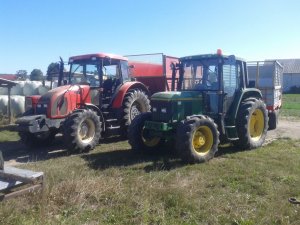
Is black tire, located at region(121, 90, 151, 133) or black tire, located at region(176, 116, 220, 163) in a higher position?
black tire, located at region(121, 90, 151, 133)

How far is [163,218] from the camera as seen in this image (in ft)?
15.3

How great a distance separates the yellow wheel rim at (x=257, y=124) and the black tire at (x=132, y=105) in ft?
10.4

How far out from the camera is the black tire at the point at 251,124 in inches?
335

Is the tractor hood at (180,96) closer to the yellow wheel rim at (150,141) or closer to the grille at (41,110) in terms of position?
the yellow wheel rim at (150,141)

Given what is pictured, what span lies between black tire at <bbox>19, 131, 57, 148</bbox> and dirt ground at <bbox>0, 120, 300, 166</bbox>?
6.6 inches

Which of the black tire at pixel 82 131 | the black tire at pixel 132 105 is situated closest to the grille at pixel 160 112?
the black tire at pixel 82 131

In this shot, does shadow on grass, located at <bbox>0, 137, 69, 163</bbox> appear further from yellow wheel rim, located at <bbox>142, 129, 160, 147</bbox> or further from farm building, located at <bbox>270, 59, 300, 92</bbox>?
farm building, located at <bbox>270, 59, 300, 92</bbox>

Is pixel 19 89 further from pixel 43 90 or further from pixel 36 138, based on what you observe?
pixel 36 138

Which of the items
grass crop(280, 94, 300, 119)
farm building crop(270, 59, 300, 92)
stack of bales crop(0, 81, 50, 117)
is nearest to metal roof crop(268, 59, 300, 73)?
farm building crop(270, 59, 300, 92)

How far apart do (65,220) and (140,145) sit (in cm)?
380

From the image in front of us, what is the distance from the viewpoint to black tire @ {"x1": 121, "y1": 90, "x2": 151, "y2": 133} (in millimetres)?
10367

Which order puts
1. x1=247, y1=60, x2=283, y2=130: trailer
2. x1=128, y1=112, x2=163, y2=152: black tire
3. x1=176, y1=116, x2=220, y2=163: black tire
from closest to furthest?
1. x1=176, y1=116, x2=220, y2=163: black tire
2. x1=128, y1=112, x2=163, y2=152: black tire
3. x1=247, y1=60, x2=283, y2=130: trailer

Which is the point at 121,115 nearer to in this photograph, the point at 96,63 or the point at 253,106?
the point at 96,63

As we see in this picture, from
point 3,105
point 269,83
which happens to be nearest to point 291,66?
point 269,83
